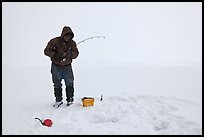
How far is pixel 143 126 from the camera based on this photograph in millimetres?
4215

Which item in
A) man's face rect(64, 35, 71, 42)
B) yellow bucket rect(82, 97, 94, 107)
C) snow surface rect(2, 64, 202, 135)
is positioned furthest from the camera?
man's face rect(64, 35, 71, 42)

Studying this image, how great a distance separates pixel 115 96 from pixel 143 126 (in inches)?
84.4

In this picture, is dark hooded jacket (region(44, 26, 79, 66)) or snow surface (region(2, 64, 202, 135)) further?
dark hooded jacket (region(44, 26, 79, 66))

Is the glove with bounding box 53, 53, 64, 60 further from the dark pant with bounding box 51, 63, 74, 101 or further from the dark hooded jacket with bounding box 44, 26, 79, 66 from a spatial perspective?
the dark pant with bounding box 51, 63, 74, 101

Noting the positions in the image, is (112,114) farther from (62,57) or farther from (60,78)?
(62,57)

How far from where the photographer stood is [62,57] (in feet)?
18.6

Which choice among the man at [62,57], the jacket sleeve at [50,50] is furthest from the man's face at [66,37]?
the jacket sleeve at [50,50]

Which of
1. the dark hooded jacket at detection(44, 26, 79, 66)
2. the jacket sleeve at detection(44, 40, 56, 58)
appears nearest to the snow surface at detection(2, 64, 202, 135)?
the dark hooded jacket at detection(44, 26, 79, 66)

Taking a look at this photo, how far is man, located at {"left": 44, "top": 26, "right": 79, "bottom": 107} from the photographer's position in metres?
5.60

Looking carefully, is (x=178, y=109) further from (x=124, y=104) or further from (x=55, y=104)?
(x=55, y=104)

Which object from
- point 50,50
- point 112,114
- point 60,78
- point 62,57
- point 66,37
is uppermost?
point 66,37

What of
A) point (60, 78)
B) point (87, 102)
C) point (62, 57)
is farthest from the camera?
point (60, 78)

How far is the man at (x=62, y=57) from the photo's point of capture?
5.60 m

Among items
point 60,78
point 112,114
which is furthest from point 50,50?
point 112,114
